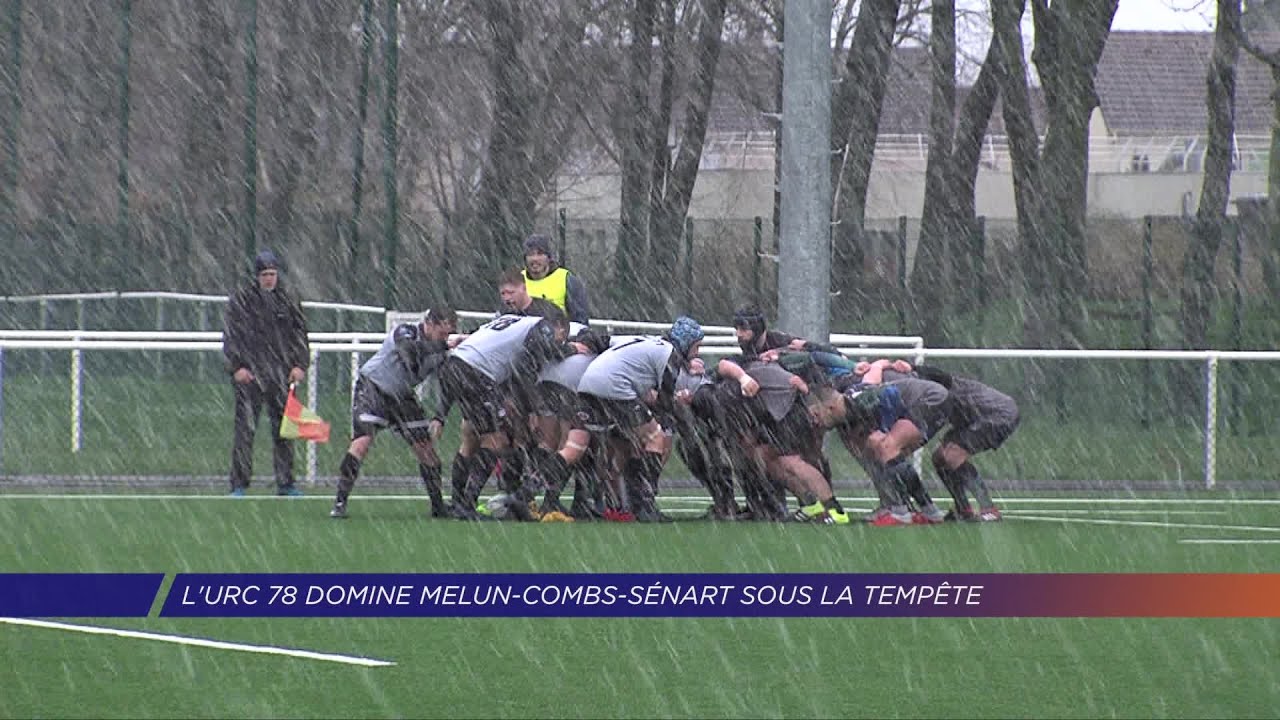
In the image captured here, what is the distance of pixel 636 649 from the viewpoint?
1025 cm

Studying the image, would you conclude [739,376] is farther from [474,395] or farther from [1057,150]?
[1057,150]

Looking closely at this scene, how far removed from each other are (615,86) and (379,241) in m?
11.9

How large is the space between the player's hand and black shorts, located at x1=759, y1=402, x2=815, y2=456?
153 mm

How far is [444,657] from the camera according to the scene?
997cm

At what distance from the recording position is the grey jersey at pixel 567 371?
1631cm

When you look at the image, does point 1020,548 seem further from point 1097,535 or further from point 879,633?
point 879,633

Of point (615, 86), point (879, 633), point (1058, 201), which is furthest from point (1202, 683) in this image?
point (615, 86)

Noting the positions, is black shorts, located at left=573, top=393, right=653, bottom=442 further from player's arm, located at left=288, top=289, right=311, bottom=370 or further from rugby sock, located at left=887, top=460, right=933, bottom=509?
player's arm, located at left=288, top=289, right=311, bottom=370

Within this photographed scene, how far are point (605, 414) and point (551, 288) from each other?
1270 mm

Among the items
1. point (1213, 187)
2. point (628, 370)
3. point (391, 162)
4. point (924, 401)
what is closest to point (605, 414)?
point (628, 370)

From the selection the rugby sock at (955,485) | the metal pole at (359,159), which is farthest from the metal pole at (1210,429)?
the metal pole at (359,159)

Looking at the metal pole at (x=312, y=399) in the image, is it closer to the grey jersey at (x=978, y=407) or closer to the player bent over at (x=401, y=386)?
the player bent over at (x=401, y=386)

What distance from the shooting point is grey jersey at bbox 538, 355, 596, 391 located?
53.5 feet

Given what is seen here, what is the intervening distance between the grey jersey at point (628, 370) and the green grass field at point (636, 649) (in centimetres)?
103
